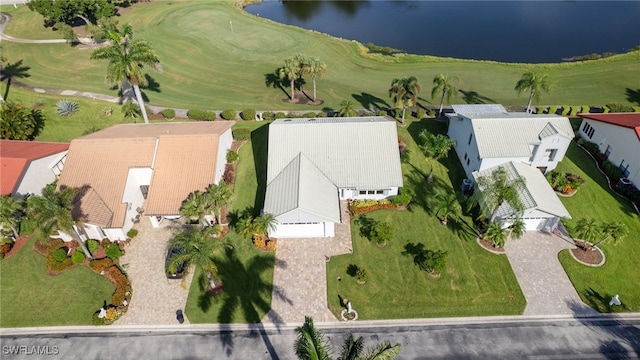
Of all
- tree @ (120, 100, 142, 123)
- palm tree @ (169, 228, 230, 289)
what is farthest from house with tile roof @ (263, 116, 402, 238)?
tree @ (120, 100, 142, 123)

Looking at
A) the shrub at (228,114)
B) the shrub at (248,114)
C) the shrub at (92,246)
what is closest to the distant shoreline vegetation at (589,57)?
the shrub at (248,114)

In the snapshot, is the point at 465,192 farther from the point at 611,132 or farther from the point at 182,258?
the point at 182,258

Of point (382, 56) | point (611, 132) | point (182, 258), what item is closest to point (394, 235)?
point (182, 258)

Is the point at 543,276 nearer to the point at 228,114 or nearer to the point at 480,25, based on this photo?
the point at 228,114

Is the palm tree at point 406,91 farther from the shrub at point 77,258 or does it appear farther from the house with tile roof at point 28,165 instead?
the house with tile roof at point 28,165

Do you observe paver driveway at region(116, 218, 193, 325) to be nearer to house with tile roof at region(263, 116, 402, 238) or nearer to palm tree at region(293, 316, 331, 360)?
house with tile roof at region(263, 116, 402, 238)
